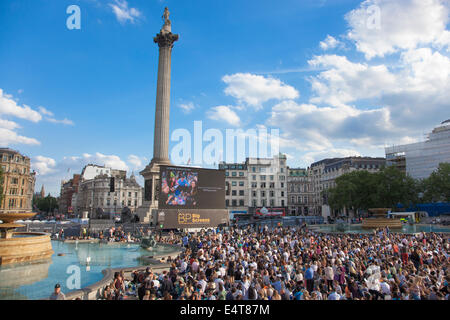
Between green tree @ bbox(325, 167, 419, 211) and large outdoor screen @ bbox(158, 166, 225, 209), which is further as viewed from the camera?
green tree @ bbox(325, 167, 419, 211)

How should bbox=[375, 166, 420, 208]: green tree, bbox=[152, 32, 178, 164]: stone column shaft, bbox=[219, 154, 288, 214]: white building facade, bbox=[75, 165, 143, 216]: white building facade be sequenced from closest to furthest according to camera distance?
1. bbox=[152, 32, 178, 164]: stone column shaft
2. bbox=[375, 166, 420, 208]: green tree
3. bbox=[219, 154, 288, 214]: white building facade
4. bbox=[75, 165, 143, 216]: white building facade

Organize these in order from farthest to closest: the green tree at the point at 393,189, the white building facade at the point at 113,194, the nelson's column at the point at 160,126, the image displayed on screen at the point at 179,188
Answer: the white building facade at the point at 113,194 < the green tree at the point at 393,189 < the nelson's column at the point at 160,126 < the image displayed on screen at the point at 179,188

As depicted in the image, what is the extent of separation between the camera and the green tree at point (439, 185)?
59609mm

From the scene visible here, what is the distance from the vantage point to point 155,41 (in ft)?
157

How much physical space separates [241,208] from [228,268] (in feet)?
235

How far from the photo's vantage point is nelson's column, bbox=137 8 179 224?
133 ft

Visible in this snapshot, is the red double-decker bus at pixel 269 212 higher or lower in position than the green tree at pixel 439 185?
lower

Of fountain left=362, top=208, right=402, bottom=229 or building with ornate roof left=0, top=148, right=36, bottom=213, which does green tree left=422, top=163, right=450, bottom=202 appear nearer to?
fountain left=362, top=208, right=402, bottom=229

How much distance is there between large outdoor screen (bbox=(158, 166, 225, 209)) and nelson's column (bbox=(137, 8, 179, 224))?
193 inches

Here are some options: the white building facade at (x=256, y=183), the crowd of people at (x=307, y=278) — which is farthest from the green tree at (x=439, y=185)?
the crowd of people at (x=307, y=278)

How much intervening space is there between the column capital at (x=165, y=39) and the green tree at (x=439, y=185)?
5802 centimetres

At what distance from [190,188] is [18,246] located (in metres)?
21.2

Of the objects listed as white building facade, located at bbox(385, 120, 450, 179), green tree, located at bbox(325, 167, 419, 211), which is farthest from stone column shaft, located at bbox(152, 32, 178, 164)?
white building facade, located at bbox(385, 120, 450, 179)

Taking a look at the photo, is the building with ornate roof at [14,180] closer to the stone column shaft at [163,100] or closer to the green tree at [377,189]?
the stone column shaft at [163,100]
